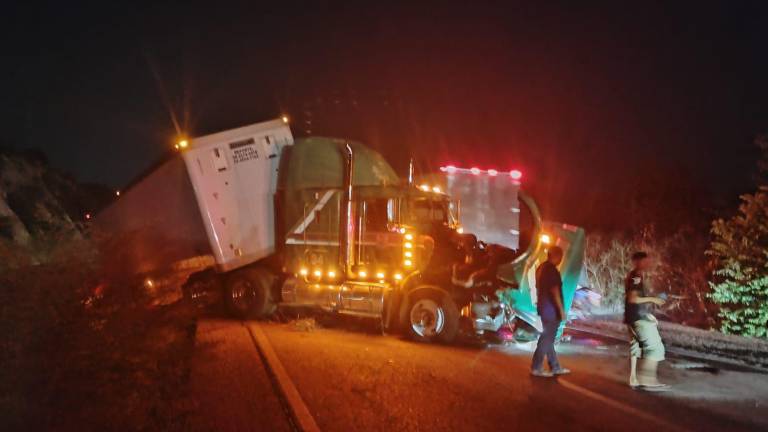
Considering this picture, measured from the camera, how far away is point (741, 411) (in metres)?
7.61

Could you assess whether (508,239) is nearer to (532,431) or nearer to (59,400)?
(532,431)

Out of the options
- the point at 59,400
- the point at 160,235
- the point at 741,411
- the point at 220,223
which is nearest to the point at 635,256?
the point at 741,411

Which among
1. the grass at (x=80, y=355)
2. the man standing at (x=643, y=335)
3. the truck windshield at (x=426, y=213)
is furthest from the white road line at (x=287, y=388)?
the man standing at (x=643, y=335)

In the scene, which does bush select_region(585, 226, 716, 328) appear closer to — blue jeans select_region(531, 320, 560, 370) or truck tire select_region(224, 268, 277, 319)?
blue jeans select_region(531, 320, 560, 370)

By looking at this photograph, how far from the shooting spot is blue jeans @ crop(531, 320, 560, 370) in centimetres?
908

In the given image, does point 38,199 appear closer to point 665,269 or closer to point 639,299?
point 665,269

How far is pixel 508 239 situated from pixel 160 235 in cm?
706

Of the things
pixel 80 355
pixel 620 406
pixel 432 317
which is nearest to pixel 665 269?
pixel 432 317

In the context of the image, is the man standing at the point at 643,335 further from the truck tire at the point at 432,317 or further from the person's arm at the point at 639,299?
the truck tire at the point at 432,317

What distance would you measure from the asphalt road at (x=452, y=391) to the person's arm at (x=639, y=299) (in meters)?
1.08

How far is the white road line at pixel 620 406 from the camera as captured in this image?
6.97 m

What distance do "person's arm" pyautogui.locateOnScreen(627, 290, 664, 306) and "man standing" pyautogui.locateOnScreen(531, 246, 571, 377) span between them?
84 cm

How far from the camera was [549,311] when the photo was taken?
914 centimetres

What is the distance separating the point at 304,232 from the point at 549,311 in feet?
20.8
